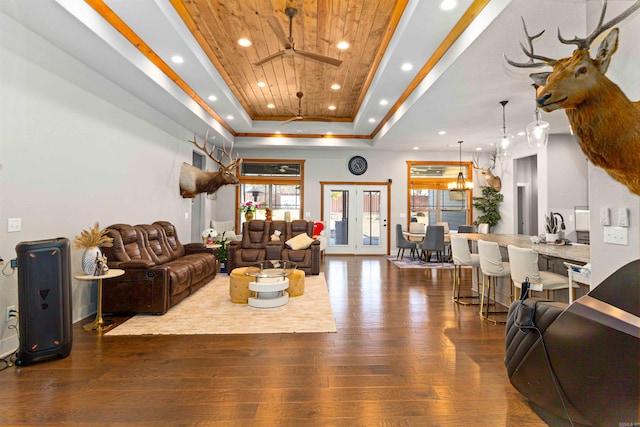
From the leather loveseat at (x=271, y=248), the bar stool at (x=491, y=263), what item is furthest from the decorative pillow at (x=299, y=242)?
the bar stool at (x=491, y=263)

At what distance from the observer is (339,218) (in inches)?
371

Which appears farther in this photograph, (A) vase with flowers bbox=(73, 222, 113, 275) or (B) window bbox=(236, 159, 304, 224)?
(B) window bbox=(236, 159, 304, 224)

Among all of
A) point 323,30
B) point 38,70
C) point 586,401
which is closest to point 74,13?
point 38,70

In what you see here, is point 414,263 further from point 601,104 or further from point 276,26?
point 601,104

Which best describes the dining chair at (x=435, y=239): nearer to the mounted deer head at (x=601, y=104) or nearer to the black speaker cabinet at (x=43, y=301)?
the mounted deer head at (x=601, y=104)

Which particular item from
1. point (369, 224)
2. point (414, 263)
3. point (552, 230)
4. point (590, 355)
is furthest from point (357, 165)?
point (590, 355)

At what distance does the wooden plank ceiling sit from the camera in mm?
3600

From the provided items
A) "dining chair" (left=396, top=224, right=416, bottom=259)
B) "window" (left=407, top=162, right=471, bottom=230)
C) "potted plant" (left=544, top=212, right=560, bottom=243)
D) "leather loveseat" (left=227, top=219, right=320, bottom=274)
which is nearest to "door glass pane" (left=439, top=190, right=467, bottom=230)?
"window" (left=407, top=162, right=471, bottom=230)

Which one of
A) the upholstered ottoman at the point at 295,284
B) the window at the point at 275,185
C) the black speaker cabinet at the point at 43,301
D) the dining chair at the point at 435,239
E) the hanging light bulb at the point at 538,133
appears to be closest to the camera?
the black speaker cabinet at the point at 43,301

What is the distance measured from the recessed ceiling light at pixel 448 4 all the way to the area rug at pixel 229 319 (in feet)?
11.4

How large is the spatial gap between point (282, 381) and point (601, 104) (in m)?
2.58

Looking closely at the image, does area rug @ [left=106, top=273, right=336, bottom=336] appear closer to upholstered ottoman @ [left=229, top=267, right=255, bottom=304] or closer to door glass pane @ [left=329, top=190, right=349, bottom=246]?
upholstered ottoman @ [left=229, top=267, right=255, bottom=304]

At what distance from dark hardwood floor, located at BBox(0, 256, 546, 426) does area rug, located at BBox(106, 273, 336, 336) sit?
0.16m

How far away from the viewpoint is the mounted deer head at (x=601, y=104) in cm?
Answer: 155
